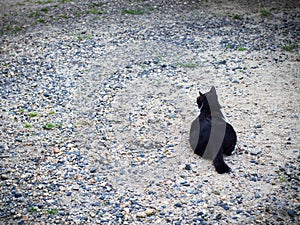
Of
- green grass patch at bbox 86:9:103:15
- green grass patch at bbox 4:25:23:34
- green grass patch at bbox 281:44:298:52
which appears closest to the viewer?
green grass patch at bbox 281:44:298:52

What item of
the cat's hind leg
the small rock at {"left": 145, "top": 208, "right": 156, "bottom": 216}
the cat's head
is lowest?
the small rock at {"left": 145, "top": 208, "right": 156, "bottom": 216}

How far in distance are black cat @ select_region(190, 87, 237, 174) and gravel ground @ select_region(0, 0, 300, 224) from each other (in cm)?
11

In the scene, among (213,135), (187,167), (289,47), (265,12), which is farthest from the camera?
(265,12)

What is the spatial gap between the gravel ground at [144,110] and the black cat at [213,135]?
0.37 feet

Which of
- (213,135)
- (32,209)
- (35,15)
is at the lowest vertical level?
(32,209)

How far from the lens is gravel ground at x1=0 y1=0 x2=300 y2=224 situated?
400 cm

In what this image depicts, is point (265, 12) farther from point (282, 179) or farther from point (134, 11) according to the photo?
point (282, 179)

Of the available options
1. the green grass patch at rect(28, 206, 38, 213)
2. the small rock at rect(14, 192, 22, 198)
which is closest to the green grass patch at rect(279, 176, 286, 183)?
the green grass patch at rect(28, 206, 38, 213)

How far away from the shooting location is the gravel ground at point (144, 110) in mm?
4004

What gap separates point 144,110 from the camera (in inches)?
216

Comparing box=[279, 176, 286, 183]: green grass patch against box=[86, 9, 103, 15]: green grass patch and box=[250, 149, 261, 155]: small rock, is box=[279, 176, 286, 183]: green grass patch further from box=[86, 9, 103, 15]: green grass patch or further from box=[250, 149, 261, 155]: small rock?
box=[86, 9, 103, 15]: green grass patch

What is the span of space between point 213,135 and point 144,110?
1.46m

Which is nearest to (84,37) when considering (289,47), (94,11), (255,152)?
(94,11)

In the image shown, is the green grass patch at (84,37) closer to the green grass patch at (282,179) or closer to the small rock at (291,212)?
the green grass patch at (282,179)
